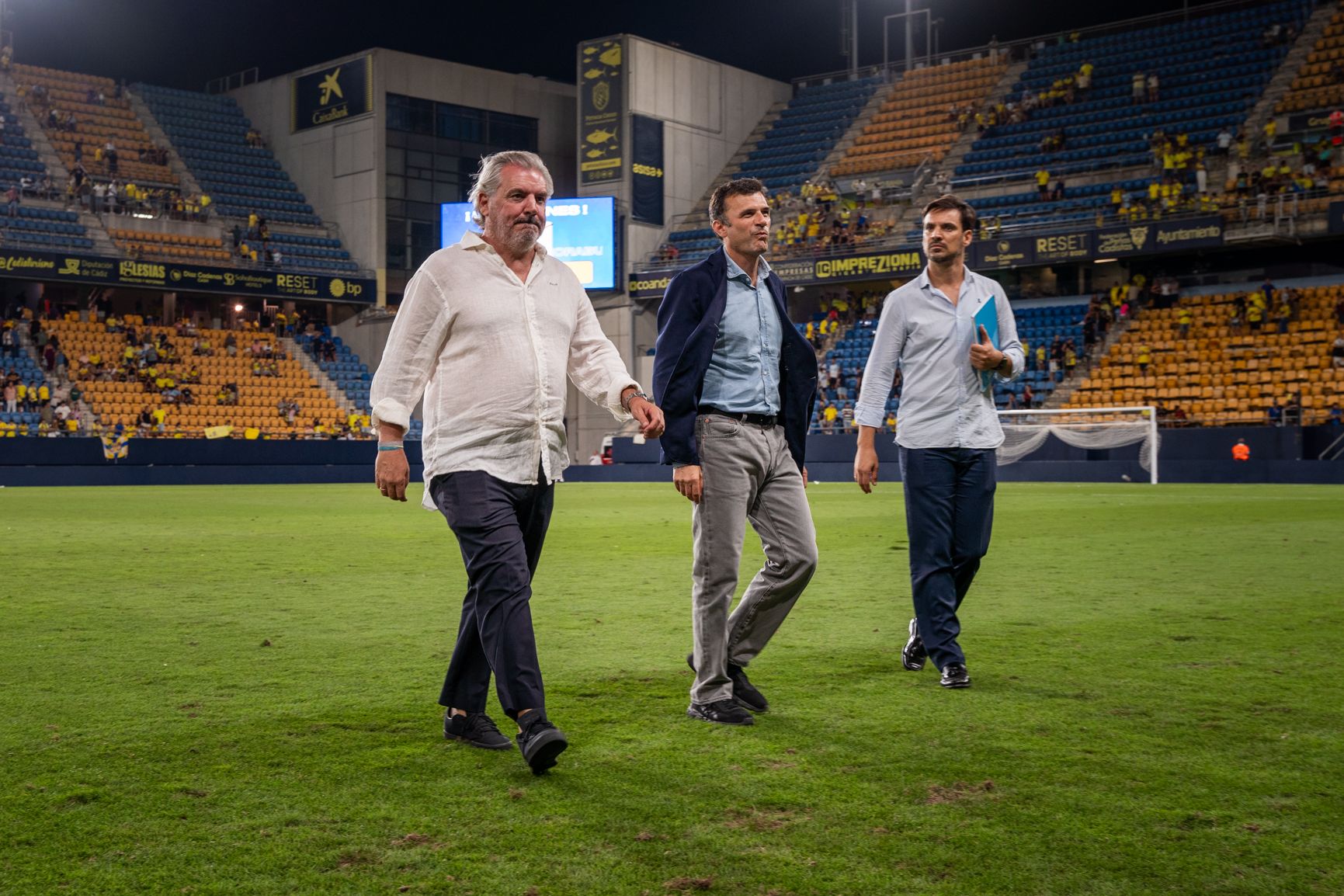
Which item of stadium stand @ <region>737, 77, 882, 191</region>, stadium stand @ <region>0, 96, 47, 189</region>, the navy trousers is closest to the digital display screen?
stadium stand @ <region>737, 77, 882, 191</region>

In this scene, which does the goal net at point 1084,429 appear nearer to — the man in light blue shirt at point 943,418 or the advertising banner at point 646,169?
the advertising banner at point 646,169

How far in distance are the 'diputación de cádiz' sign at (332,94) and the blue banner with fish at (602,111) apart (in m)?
7.54

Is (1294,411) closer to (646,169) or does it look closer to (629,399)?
(646,169)

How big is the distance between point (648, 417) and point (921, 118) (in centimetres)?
4195

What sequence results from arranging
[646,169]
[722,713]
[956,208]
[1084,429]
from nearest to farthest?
1. [722,713]
2. [956,208]
3. [1084,429]
4. [646,169]

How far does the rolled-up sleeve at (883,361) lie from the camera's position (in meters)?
5.77

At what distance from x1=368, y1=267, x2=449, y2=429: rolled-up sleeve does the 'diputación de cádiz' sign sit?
143 ft

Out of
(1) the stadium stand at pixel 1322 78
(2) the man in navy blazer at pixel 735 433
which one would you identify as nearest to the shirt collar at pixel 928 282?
(2) the man in navy blazer at pixel 735 433

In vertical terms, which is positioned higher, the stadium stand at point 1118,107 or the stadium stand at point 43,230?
the stadium stand at point 1118,107

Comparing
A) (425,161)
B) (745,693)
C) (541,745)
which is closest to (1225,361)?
(425,161)

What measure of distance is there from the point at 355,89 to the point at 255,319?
889 centimetres

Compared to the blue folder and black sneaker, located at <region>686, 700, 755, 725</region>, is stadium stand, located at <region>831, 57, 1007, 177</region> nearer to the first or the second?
the blue folder

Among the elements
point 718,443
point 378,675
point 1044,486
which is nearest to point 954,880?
point 718,443

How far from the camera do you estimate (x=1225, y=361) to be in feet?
103
